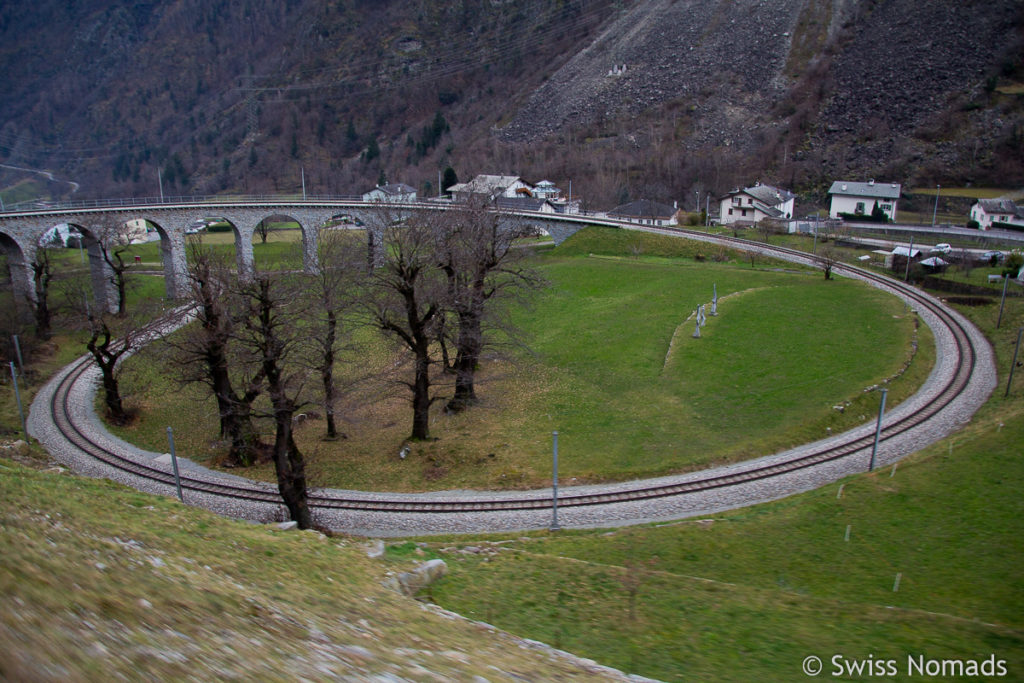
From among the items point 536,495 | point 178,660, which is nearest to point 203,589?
point 178,660

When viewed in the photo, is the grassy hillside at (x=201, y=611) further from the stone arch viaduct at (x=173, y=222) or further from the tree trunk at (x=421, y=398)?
the stone arch viaduct at (x=173, y=222)

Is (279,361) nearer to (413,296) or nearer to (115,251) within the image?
(413,296)

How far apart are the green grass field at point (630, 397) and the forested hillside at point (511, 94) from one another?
4764 centimetres

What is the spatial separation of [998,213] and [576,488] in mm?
60295

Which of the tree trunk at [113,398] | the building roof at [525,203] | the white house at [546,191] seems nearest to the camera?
the tree trunk at [113,398]

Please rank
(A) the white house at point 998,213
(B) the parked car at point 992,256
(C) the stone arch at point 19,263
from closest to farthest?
(C) the stone arch at point 19,263, (B) the parked car at point 992,256, (A) the white house at point 998,213

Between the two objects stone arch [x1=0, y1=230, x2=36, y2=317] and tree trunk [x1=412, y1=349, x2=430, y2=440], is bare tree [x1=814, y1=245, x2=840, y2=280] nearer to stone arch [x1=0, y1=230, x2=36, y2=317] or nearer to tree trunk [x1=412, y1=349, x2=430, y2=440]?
tree trunk [x1=412, y1=349, x2=430, y2=440]

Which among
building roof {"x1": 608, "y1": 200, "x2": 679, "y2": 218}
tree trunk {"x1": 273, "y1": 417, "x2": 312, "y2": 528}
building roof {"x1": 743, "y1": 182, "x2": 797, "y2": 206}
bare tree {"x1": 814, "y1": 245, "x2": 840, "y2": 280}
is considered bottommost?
tree trunk {"x1": 273, "y1": 417, "x2": 312, "y2": 528}

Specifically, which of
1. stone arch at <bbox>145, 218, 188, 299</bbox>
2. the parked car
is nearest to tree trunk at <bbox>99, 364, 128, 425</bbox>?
stone arch at <bbox>145, 218, 188, 299</bbox>

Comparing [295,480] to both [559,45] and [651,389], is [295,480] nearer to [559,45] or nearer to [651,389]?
[651,389]

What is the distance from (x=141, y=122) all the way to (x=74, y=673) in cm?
19050

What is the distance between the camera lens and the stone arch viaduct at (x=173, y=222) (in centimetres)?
4506

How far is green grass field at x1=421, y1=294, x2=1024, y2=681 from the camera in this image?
10344 mm

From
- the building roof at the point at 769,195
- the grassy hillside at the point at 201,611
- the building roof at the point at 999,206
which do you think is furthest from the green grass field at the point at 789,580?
the building roof at the point at 999,206
